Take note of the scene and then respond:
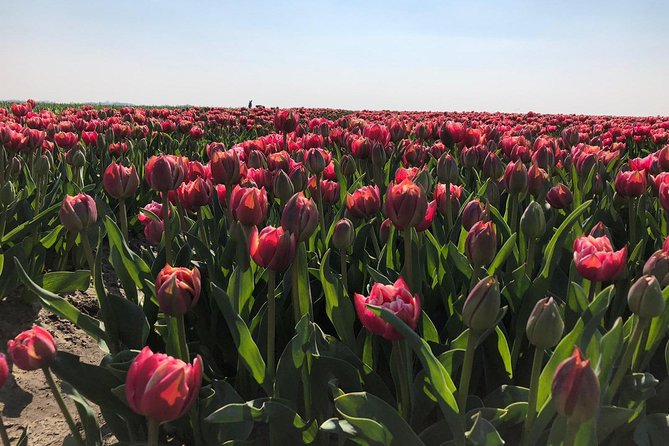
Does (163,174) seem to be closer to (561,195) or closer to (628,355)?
(628,355)

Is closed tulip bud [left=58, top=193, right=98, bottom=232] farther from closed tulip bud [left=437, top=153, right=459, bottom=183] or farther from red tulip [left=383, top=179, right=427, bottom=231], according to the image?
closed tulip bud [left=437, top=153, right=459, bottom=183]

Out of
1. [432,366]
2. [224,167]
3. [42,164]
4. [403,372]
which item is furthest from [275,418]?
[42,164]

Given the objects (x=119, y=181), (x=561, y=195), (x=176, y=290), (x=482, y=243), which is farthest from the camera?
(x=561, y=195)

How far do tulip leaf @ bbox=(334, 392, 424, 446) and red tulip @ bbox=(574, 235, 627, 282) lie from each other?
24.8 inches

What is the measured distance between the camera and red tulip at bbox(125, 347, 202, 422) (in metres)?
0.95

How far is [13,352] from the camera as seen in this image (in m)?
1.15

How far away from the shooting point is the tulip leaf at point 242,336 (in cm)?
140

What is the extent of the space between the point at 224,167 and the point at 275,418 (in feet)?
3.71

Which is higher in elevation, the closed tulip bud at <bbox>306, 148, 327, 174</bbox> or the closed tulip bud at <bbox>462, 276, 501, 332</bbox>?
the closed tulip bud at <bbox>306, 148, 327, 174</bbox>

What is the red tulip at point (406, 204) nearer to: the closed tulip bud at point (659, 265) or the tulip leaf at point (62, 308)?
the closed tulip bud at point (659, 265)

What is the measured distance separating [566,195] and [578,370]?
5.44 ft

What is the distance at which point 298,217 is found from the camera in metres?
1.48

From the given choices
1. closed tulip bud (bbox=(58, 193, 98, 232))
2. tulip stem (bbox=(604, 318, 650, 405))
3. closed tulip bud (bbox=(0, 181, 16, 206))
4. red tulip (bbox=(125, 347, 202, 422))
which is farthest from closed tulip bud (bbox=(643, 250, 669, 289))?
closed tulip bud (bbox=(0, 181, 16, 206))

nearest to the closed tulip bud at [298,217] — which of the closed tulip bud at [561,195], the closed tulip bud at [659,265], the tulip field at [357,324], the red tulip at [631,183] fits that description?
the tulip field at [357,324]
